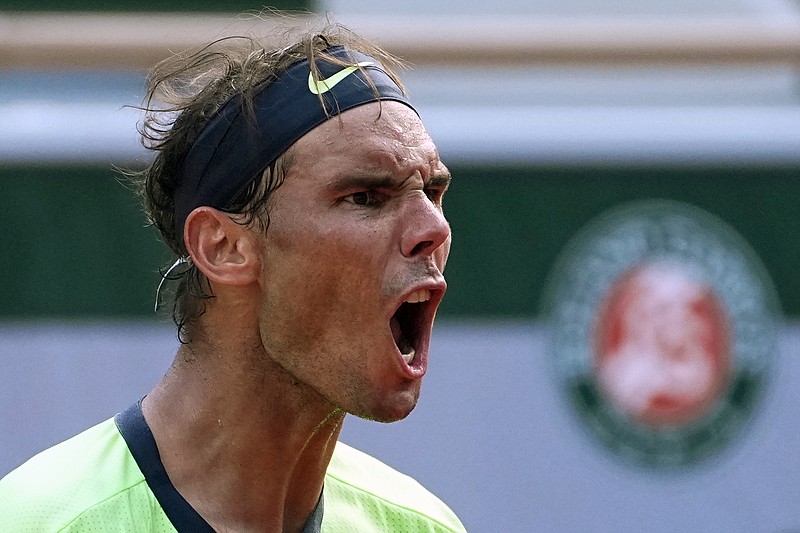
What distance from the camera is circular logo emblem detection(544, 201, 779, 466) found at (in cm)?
464

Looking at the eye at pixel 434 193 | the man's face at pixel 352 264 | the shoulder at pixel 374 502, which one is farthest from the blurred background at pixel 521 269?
the man's face at pixel 352 264

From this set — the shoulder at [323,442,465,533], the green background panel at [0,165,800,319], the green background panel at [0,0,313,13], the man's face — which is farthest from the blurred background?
the man's face

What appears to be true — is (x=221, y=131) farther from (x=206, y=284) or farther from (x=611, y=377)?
(x=611, y=377)

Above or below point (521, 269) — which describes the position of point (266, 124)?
below

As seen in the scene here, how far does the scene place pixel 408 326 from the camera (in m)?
2.03

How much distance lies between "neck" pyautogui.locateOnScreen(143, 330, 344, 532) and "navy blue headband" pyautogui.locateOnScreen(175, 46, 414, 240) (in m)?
0.25

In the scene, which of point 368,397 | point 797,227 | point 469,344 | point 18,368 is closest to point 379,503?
point 368,397

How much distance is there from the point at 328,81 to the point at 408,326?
41cm

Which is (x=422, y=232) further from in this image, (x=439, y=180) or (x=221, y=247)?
(x=221, y=247)

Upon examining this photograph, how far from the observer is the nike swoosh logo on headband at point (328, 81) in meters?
2.04

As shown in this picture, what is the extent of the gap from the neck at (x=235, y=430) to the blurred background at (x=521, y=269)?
2.53 m

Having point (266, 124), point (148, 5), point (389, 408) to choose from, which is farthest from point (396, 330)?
point (148, 5)

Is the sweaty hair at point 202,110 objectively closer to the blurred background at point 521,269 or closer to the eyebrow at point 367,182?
the eyebrow at point 367,182

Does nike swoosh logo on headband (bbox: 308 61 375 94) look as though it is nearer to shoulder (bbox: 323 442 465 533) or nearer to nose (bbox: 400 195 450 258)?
nose (bbox: 400 195 450 258)
